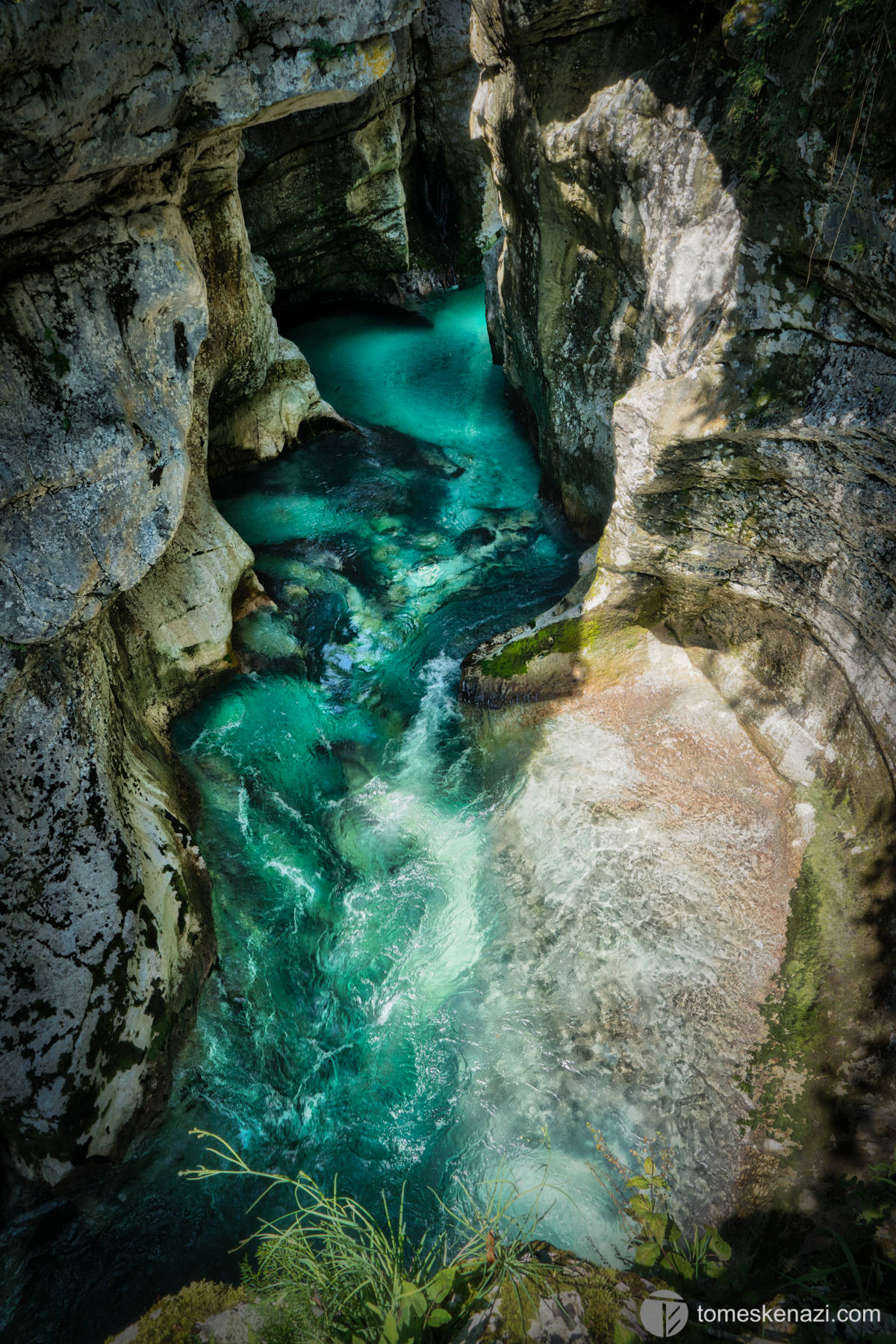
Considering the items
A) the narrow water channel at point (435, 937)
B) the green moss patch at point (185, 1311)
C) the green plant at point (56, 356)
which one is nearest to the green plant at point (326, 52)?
the green plant at point (56, 356)

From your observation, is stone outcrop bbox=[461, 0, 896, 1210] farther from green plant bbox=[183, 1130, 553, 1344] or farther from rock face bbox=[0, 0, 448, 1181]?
rock face bbox=[0, 0, 448, 1181]

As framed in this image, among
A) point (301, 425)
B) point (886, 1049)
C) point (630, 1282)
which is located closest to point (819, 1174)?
point (886, 1049)

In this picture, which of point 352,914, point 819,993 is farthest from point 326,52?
point 819,993

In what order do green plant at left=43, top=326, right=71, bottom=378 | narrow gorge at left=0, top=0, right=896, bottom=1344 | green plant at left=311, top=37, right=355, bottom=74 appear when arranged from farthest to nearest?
1. green plant at left=311, top=37, right=355, bottom=74
2. green plant at left=43, top=326, right=71, bottom=378
3. narrow gorge at left=0, top=0, right=896, bottom=1344

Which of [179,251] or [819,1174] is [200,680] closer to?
[179,251]

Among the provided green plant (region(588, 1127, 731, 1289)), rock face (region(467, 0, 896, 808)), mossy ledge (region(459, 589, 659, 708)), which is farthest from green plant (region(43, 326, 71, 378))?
green plant (region(588, 1127, 731, 1289))

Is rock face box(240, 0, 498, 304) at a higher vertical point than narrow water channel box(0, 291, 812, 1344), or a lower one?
higher

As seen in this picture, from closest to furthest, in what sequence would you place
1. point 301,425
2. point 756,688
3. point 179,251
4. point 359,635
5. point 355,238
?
1. point 179,251
2. point 756,688
3. point 359,635
4. point 301,425
5. point 355,238
